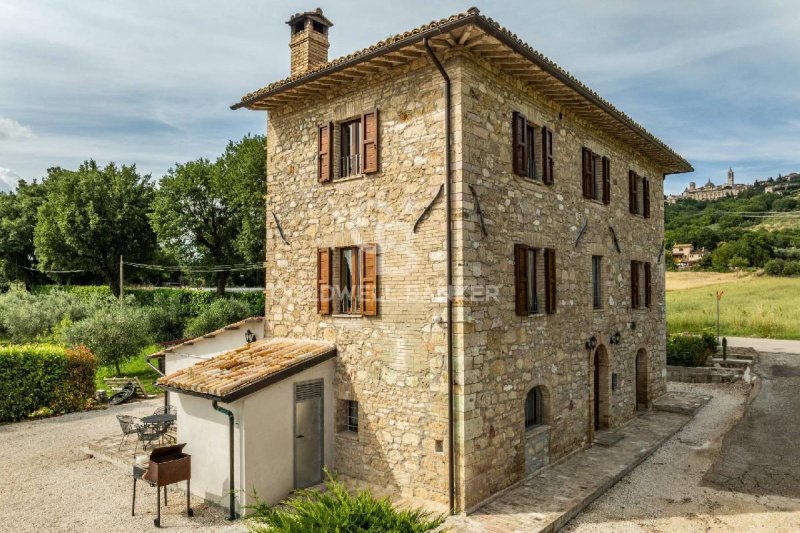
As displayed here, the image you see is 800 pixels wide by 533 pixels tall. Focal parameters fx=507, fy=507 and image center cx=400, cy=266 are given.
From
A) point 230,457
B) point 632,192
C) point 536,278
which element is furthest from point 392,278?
point 632,192

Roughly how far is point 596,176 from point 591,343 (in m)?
4.02

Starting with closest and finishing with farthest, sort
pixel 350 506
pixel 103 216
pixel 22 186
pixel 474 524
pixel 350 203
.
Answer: pixel 350 506 < pixel 474 524 < pixel 350 203 < pixel 103 216 < pixel 22 186

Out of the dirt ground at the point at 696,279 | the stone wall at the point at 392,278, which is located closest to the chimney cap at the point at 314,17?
the stone wall at the point at 392,278

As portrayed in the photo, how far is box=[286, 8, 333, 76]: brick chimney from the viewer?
1072cm

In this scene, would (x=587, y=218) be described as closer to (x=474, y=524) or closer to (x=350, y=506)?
(x=474, y=524)

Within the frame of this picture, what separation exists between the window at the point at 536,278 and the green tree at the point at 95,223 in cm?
2984

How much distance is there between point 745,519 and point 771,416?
24.1 ft

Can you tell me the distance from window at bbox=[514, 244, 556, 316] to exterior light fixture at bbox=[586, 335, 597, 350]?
1874 millimetres

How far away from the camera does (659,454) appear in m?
11.0

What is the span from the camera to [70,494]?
922 centimetres

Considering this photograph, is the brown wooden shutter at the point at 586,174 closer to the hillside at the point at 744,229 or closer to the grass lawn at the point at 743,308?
the grass lawn at the point at 743,308

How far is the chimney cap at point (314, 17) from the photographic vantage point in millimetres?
10789

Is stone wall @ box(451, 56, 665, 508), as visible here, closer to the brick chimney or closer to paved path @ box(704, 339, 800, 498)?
paved path @ box(704, 339, 800, 498)

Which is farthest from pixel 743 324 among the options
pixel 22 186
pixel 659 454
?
pixel 22 186
